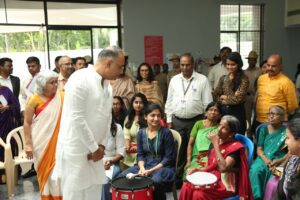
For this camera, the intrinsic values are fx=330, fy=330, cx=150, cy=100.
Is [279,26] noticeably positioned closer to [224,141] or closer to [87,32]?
[87,32]

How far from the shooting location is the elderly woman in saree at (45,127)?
2.72m

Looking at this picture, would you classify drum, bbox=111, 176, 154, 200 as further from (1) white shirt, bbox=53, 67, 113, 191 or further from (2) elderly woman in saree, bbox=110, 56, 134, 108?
(2) elderly woman in saree, bbox=110, 56, 134, 108

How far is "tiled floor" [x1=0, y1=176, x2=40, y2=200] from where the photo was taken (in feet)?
11.8

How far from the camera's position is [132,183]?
2.57 metres

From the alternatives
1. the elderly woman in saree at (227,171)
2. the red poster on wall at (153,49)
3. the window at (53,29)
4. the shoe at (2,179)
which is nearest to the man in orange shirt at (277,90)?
the elderly woman in saree at (227,171)

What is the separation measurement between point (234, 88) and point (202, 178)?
124 cm

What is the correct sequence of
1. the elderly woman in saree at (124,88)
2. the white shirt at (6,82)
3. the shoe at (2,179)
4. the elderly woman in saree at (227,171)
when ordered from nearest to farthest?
the elderly woman in saree at (227,171) → the shoe at (2,179) → the elderly woman in saree at (124,88) → the white shirt at (6,82)

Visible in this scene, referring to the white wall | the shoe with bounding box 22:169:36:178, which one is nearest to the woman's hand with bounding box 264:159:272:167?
the shoe with bounding box 22:169:36:178

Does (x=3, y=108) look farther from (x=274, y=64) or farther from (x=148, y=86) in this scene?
(x=274, y=64)

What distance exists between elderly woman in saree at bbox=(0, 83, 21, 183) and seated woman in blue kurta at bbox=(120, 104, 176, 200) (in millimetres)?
1766

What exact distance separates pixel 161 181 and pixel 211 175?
0.44m

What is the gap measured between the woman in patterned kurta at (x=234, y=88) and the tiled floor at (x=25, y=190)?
2.26 m

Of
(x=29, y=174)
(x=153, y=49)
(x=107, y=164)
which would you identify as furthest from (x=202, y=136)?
(x=153, y=49)

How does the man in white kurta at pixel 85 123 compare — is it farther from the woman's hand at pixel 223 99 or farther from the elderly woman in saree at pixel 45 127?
the woman's hand at pixel 223 99
